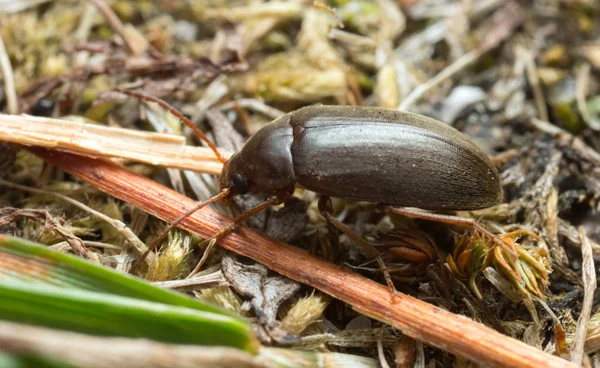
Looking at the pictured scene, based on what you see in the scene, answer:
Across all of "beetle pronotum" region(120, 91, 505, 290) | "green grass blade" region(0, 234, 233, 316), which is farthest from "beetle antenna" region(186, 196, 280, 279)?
"green grass blade" region(0, 234, 233, 316)

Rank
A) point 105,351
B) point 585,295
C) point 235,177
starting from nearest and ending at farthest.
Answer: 1. point 105,351
2. point 585,295
3. point 235,177

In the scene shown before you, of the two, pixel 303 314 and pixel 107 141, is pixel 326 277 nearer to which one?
pixel 303 314

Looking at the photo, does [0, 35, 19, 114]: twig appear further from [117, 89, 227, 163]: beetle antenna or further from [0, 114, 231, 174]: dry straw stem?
[117, 89, 227, 163]: beetle antenna

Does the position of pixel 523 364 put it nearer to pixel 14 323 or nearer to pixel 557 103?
pixel 14 323

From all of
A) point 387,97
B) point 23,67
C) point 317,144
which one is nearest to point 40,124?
point 23,67

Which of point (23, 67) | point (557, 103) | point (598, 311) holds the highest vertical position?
point (23, 67)

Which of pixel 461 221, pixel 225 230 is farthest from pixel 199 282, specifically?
pixel 461 221
